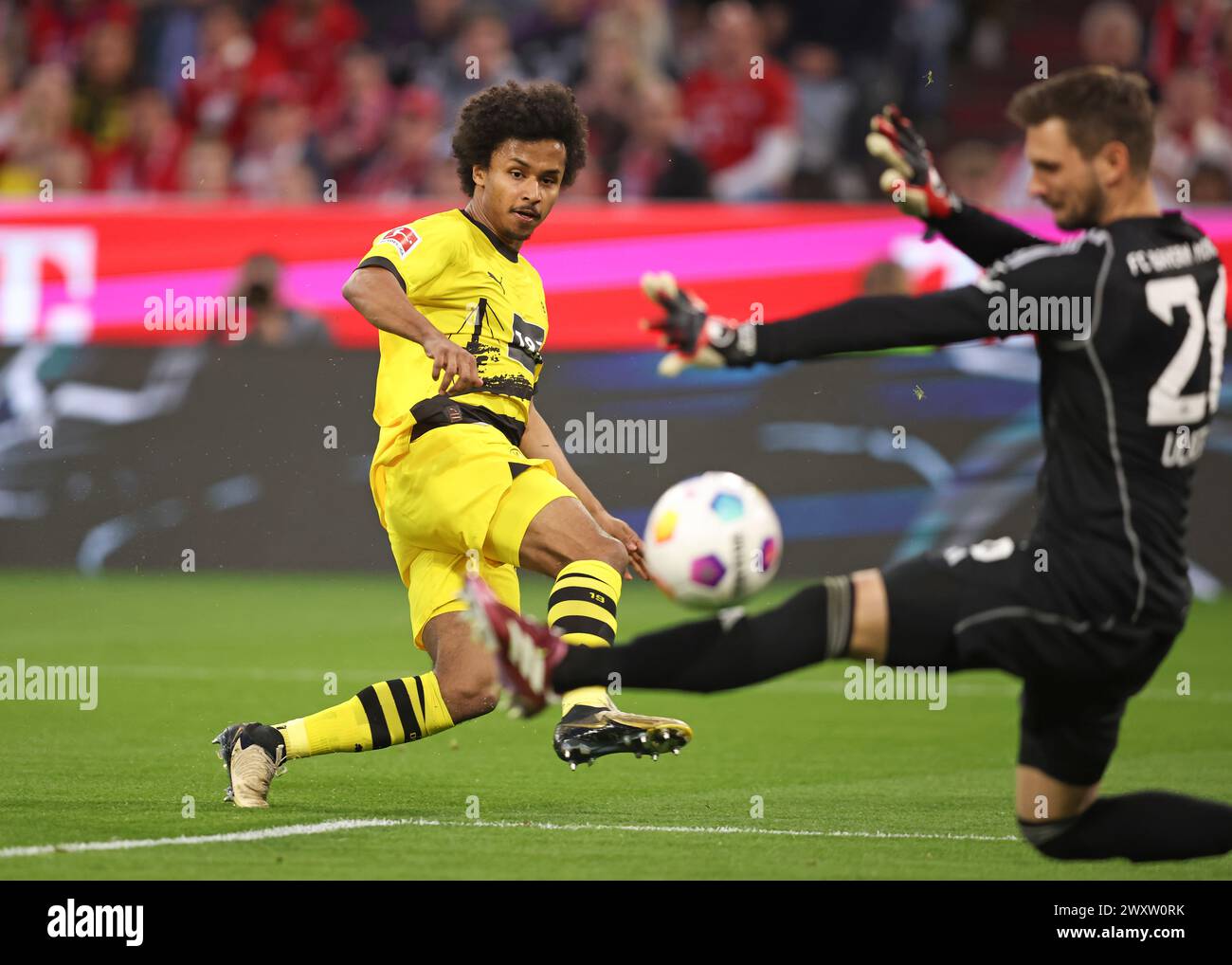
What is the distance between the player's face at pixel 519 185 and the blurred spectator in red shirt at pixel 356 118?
9.46 metres

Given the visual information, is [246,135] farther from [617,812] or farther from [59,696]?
[617,812]

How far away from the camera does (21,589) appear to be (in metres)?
12.8

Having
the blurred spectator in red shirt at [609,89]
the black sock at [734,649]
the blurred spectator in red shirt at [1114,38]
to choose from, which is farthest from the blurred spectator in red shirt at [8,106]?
the black sock at [734,649]

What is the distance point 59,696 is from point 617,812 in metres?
3.68

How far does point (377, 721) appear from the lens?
21.0 ft

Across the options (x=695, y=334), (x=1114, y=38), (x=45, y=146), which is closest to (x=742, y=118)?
(x=1114, y=38)

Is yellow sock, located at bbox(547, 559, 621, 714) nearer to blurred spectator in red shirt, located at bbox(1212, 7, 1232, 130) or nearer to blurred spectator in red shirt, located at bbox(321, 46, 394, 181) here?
blurred spectator in red shirt, located at bbox(321, 46, 394, 181)

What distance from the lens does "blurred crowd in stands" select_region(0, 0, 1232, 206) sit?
1515 cm

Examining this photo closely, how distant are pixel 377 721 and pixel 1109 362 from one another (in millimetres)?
2890

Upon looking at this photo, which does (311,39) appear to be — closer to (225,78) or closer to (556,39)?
(225,78)
